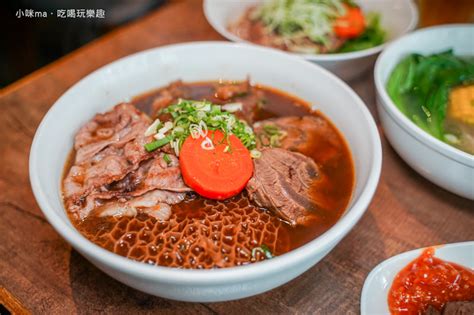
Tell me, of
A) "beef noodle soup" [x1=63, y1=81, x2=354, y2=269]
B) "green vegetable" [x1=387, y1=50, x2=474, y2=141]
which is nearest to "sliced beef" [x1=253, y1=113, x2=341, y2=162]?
"beef noodle soup" [x1=63, y1=81, x2=354, y2=269]

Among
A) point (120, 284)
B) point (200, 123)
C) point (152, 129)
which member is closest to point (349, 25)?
point (200, 123)

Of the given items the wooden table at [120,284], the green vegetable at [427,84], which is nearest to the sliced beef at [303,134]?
the wooden table at [120,284]

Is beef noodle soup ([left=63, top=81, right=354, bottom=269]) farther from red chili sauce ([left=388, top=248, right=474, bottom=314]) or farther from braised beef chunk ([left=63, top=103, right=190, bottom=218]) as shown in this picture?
red chili sauce ([left=388, top=248, right=474, bottom=314])

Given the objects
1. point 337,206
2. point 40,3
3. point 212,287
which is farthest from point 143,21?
point 212,287

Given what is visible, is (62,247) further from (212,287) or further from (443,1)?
(443,1)

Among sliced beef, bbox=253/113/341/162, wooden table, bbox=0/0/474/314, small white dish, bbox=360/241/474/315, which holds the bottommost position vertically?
A: wooden table, bbox=0/0/474/314

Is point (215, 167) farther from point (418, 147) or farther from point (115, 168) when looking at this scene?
point (418, 147)
